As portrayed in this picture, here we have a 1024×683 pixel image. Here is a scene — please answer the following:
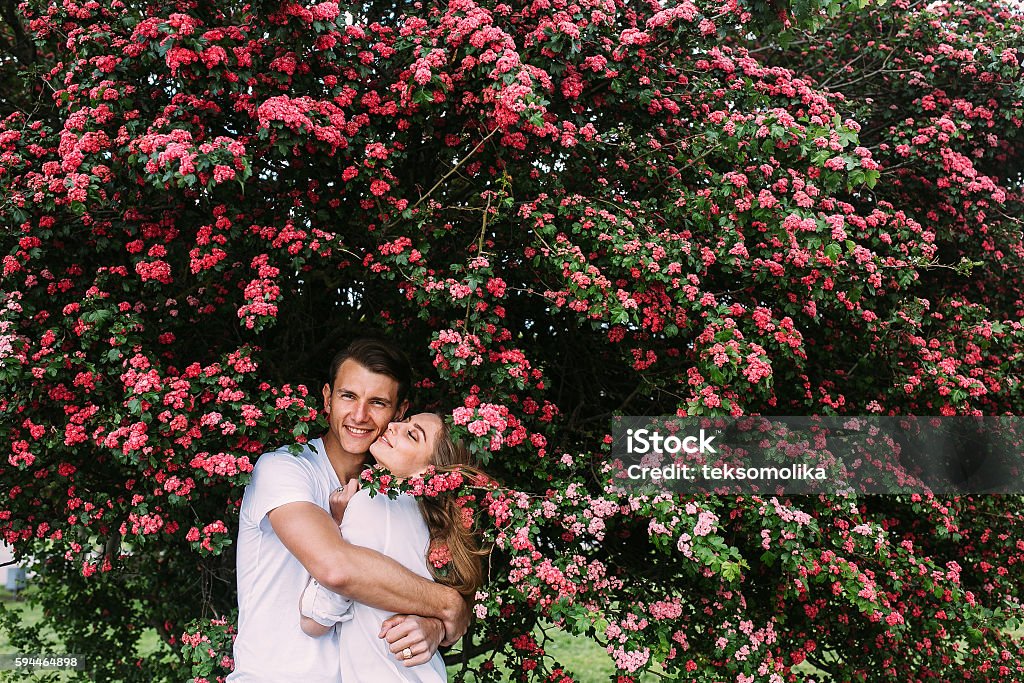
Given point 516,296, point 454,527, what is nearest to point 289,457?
point 454,527

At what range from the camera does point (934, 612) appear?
12.0 ft

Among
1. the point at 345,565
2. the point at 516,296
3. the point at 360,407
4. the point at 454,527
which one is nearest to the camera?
the point at 345,565

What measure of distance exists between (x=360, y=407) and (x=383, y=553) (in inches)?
26.2

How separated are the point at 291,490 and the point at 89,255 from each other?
5.28 feet

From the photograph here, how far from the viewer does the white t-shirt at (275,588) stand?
2740 millimetres

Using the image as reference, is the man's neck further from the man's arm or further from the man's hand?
the man's hand

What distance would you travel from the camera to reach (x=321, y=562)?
2.56 meters

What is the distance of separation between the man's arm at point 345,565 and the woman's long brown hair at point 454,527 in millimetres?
190

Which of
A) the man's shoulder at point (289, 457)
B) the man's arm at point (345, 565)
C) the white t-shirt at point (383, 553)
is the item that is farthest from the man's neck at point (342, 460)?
the man's arm at point (345, 565)

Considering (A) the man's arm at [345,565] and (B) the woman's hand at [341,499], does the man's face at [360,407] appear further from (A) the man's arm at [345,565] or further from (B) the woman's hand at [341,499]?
(A) the man's arm at [345,565]

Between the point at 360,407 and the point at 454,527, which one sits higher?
the point at 360,407

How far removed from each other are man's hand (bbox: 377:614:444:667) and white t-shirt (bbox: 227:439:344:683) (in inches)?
11.6

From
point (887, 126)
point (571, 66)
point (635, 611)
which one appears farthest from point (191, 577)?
point (887, 126)

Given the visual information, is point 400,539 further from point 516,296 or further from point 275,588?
point 516,296
